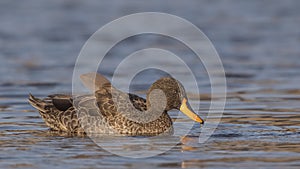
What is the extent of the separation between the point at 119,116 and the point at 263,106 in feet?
11.2

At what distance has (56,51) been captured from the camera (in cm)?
2053

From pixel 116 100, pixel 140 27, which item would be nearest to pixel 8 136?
pixel 116 100

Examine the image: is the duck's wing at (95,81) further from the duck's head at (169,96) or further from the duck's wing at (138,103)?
the duck's head at (169,96)

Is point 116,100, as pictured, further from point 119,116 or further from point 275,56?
point 275,56

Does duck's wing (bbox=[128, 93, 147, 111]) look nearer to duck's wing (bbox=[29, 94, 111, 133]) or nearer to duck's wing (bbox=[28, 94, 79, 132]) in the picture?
duck's wing (bbox=[29, 94, 111, 133])

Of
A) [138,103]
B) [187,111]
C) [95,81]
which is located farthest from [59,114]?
[187,111]

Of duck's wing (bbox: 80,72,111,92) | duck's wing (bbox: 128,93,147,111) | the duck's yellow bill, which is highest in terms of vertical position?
duck's wing (bbox: 80,72,111,92)

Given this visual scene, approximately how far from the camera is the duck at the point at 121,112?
1170 cm

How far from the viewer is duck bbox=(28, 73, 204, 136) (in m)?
11.7

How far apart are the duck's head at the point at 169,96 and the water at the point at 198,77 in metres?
0.47

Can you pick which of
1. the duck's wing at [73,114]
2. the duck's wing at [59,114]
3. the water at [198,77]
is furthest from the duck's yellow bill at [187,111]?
the duck's wing at [59,114]

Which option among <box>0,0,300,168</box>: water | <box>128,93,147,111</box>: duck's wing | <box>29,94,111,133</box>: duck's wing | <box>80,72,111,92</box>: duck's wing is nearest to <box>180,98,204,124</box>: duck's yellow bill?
<box>0,0,300,168</box>: water

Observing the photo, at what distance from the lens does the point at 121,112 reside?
11664 millimetres

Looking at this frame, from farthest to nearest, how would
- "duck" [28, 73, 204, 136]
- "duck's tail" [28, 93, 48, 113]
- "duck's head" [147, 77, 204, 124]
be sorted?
"duck's tail" [28, 93, 48, 113] < "duck's head" [147, 77, 204, 124] < "duck" [28, 73, 204, 136]
